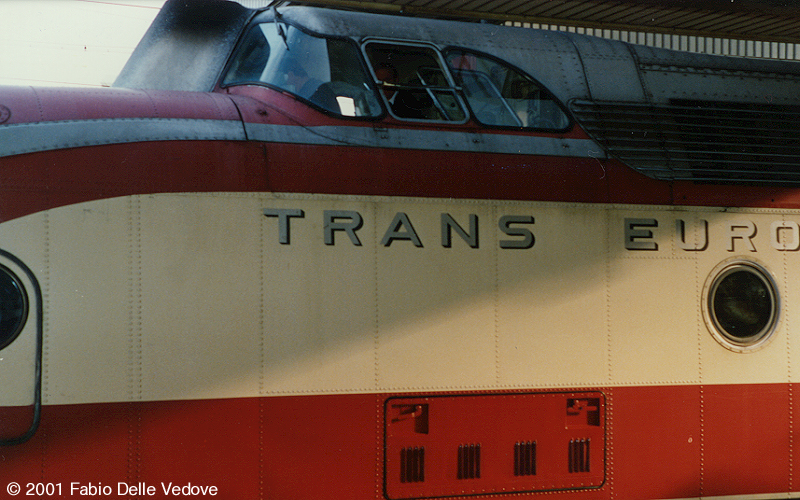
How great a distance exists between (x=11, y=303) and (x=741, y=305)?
4.86m

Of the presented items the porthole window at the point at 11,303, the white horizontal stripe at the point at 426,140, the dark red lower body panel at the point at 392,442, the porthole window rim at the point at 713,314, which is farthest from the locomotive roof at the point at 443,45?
the dark red lower body panel at the point at 392,442

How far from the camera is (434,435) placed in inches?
187

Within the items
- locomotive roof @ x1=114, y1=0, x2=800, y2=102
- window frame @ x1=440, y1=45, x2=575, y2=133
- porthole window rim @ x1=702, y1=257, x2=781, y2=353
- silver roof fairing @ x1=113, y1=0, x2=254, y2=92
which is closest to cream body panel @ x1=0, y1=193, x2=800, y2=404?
porthole window rim @ x1=702, y1=257, x2=781, y2=353

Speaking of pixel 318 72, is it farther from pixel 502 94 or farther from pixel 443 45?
pixel 502 94

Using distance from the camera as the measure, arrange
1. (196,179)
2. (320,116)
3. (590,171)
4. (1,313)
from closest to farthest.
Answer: (1,313) → (196,179) → (320,116) → (590,171)

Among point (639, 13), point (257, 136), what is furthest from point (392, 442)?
point (639, 13)

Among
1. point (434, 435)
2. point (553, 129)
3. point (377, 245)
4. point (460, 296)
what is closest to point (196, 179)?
point (377, 245)

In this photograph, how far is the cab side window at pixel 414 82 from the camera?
5105mm

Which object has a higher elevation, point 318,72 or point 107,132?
point 318,72

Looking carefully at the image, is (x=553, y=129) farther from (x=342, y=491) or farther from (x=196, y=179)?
(x=342, y=491)

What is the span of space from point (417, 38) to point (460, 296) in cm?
188

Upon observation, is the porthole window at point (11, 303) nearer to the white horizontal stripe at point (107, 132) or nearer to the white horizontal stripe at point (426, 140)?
the white horizontal stripe at point (107, 132)

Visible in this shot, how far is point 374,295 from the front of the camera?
185 inches

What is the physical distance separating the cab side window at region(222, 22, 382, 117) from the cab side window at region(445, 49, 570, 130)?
0.71m
